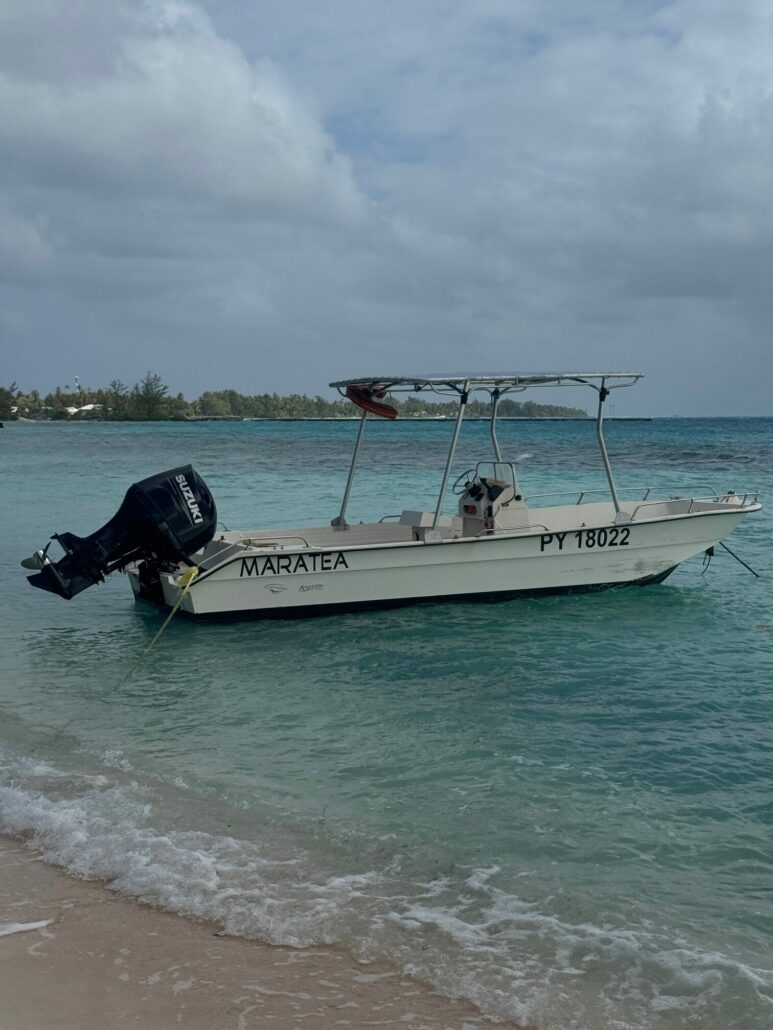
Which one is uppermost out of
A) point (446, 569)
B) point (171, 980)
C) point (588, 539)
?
point (588, 539)

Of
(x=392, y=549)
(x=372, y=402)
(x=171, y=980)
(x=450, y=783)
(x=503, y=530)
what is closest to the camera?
(x=171, y=980)

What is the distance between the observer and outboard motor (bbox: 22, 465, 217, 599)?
34.8 ft

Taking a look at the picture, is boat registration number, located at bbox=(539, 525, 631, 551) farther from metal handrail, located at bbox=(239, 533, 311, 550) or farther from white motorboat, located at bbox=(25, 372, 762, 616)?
metal handrail, located at bbox=(239, 533, 311, 550)

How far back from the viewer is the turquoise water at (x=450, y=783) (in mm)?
4691

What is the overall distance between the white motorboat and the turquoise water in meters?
0.36

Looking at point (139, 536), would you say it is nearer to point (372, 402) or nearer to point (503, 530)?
point (372, 402)

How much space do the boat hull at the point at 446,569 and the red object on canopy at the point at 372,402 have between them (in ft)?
6.12

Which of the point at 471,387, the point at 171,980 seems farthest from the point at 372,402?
the point at 171,980

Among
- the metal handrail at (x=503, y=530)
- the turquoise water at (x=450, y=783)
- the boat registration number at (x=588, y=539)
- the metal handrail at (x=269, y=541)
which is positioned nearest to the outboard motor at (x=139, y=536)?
the turquoise water at (x=450, y=783)

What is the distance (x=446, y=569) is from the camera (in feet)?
40.0

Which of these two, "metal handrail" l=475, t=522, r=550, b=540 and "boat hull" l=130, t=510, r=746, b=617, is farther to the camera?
"metal handrail" l=475, t=522, r=550, b=540

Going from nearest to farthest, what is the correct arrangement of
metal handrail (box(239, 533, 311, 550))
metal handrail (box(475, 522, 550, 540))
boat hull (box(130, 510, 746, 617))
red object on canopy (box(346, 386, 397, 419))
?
boat hull (box(130, 510, 746, 617)) → metal handrail (box(475, 522, 550, 540)) → metal handrail (box(239, 533, 311, 550)) → red object on canopy (box(346, 386, 397, 419))

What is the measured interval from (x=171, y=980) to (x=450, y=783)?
9.18 feet

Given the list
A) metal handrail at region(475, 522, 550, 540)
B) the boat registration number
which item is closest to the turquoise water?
the boat registration number
